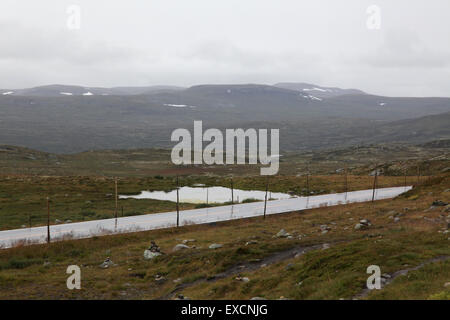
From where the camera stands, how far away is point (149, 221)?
37.4 meters

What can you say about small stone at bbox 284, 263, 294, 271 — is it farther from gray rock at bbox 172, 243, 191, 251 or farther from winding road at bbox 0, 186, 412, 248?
winding road at bbox 0, 186, 412, 248

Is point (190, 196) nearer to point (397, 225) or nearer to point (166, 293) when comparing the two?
point (397, 225)

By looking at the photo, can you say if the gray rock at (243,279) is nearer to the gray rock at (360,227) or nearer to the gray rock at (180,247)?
the gray rock at (180,247)

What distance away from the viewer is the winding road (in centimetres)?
3053

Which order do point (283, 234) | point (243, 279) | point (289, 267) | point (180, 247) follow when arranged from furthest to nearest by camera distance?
1. point (283, 234)
2. point (180, 247)
3. point (289, 267)
4. point (243, 279)

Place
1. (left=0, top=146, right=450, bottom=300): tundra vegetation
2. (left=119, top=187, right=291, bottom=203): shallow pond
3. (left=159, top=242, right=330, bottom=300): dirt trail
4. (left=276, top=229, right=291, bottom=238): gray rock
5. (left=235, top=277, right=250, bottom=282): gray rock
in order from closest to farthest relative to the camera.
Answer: (left=0, top=146, right=450, bottom=300): tundra vegetation < (left=235, top=277, right=250, bottom=282): gray rock < (left=159, top=242, right=330, bottom=300): dirt trail < (left=276, top=229, right=291, bottom=238): gray rock < (left=119, top=187, right=291, bottom=203): shallow pond

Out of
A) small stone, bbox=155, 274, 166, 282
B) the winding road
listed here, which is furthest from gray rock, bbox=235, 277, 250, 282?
the winding road

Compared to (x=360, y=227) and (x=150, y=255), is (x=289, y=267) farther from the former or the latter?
(x=360, y=227)

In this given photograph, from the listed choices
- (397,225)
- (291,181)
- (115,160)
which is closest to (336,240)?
(397,225)

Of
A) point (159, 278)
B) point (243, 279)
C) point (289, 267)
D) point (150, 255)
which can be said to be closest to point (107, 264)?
point (150, 255)

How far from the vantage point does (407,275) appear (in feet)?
48.2

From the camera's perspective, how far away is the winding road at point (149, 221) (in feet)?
100

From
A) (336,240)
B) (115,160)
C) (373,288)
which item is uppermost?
(373,288)

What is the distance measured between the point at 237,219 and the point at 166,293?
1936cm
